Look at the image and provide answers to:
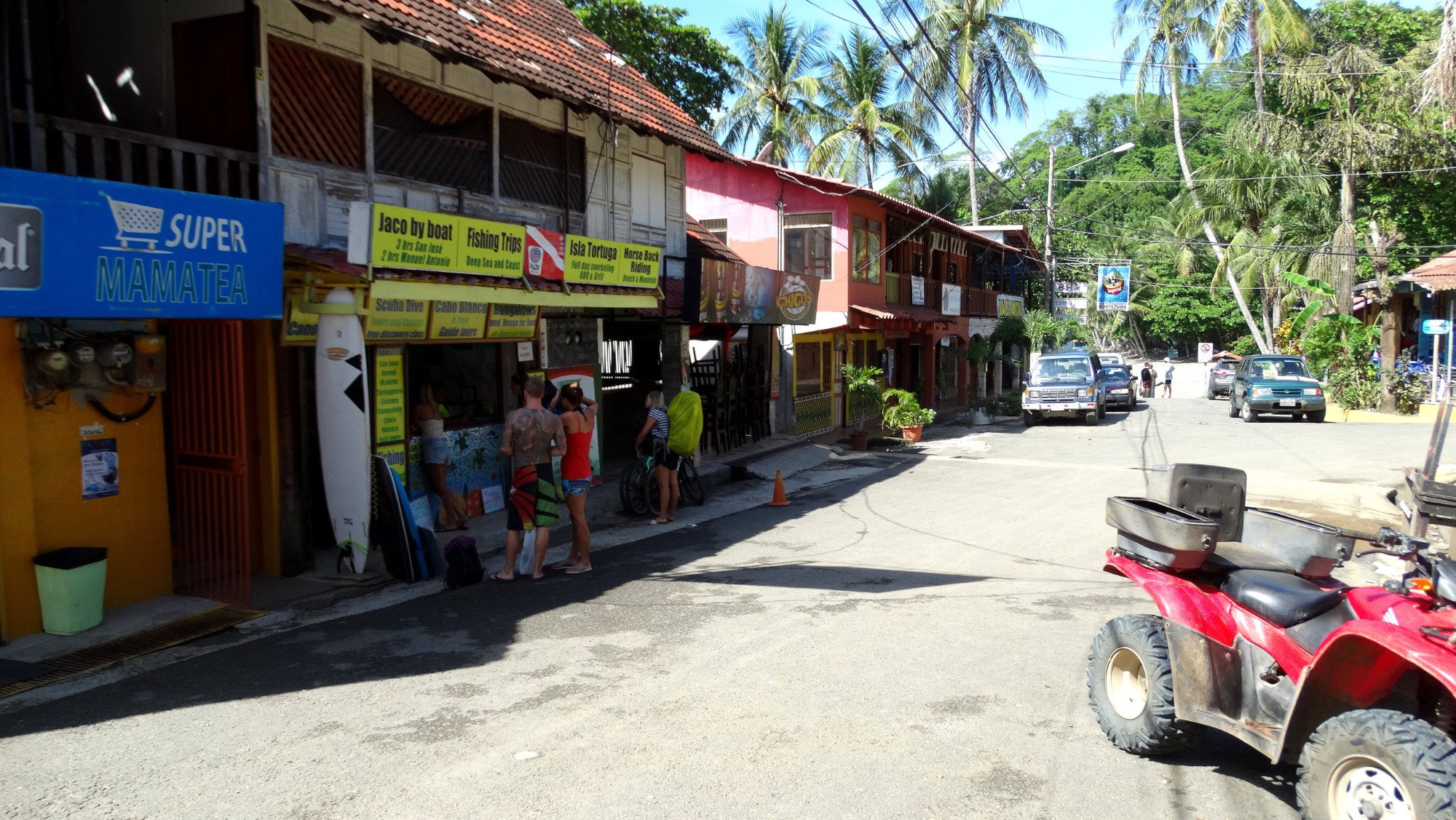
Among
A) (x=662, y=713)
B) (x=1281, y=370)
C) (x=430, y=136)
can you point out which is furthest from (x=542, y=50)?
(x=1281, y=370)

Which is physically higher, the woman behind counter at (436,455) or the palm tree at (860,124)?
Result: the palm tree at (860,124)

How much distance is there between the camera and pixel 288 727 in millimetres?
5164

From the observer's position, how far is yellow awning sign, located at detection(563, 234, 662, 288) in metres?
11.6

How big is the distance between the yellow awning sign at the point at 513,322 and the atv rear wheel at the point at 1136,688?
8219 millimetres

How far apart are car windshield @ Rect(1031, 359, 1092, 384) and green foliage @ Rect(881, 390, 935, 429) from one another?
6760 mm

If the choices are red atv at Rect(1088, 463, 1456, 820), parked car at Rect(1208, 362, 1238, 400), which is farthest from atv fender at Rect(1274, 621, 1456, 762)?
parked car at Rect(1208, 362, 1238, 400)

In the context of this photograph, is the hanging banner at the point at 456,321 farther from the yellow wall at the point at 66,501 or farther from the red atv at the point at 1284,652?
the red atv at the point at 1284,652

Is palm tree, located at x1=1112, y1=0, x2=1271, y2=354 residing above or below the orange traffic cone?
above

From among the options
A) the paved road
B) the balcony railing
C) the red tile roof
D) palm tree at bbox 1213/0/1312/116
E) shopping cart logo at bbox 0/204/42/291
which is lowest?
the paved road

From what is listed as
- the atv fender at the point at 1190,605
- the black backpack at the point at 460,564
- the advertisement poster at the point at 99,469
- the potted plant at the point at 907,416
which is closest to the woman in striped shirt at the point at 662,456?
the black backpack at the point at 460,564

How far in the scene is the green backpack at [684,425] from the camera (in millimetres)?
11812

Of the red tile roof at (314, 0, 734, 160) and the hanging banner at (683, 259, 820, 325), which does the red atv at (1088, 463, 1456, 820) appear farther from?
the hanging banner at (683, 259, 820, 325)

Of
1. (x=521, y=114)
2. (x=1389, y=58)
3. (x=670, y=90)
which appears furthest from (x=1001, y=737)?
(x=1389, y=58)

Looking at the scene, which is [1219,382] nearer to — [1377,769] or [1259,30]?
[1259,30]
